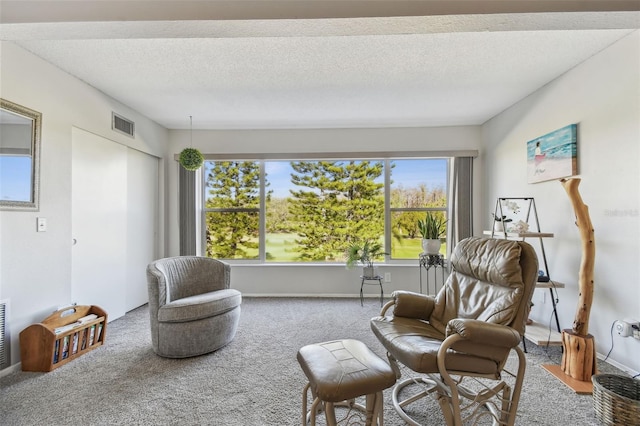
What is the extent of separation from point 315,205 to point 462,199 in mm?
2071

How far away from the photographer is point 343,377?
1310mm

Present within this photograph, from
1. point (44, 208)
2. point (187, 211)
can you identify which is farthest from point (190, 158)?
point (44, 208)

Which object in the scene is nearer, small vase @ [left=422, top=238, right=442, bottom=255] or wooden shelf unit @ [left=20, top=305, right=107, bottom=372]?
wooden shelf unit @ [left=20, top=305, right=107, bottom=372]

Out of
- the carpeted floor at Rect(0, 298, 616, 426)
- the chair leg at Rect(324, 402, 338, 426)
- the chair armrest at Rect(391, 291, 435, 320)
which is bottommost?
the carpeted floor at Rect(0, 298, 616, 426)

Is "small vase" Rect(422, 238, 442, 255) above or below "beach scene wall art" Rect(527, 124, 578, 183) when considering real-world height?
below

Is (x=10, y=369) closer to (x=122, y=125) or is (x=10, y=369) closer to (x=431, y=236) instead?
(x=122, y=125)

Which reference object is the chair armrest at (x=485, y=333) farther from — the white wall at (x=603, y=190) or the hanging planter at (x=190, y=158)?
the hanging planter at (x=190, y=158)

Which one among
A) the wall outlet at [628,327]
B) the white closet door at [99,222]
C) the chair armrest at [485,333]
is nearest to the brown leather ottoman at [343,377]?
the chair armrest at [485,333]

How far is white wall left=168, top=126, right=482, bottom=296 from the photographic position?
4211mm

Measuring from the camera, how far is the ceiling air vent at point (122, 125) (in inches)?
130

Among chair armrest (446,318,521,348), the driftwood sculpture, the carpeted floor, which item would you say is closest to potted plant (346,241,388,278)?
the carpeted floor

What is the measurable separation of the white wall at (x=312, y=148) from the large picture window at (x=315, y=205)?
0.19 m

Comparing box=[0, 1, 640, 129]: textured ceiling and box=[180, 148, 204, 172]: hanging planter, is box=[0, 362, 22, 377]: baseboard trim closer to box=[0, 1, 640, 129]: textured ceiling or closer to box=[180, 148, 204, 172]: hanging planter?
box=[0, 1, 640, 129]: textured ceiling

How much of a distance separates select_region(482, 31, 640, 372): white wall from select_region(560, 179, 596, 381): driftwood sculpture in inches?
13.1
